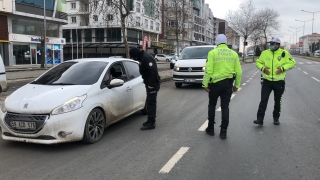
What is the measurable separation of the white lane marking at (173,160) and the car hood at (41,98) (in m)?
1.97

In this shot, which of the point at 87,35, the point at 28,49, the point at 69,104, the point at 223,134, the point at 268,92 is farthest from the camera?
the point at 87,35

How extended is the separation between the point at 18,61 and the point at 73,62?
32.1 metres

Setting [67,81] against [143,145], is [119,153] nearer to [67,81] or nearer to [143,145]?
[143,145]

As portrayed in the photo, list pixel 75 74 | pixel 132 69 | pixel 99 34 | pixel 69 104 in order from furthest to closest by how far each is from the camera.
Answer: pixel 99 34 < pixel 132 69 < pixel 75 74 < pixel 69 104

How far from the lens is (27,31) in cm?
3644

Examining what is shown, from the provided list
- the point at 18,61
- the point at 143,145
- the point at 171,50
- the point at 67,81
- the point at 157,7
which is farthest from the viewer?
the point at 171,50

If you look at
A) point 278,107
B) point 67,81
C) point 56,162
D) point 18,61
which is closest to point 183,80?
point 278,107

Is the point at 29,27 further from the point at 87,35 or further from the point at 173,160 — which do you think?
the point at 173,160

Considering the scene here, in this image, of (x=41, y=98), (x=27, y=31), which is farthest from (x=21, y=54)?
(x=41, y=98)

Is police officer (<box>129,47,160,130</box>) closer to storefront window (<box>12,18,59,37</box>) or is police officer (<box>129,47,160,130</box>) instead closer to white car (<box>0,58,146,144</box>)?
white car (<box>0,58,146,144</box>)

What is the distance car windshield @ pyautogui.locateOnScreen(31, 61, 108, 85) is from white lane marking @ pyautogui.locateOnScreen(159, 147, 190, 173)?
215 cm

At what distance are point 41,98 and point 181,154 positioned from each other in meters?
2.51

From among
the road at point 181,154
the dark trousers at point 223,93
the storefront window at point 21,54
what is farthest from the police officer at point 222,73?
the storefront window at point 21,54

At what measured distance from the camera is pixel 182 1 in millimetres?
27281
